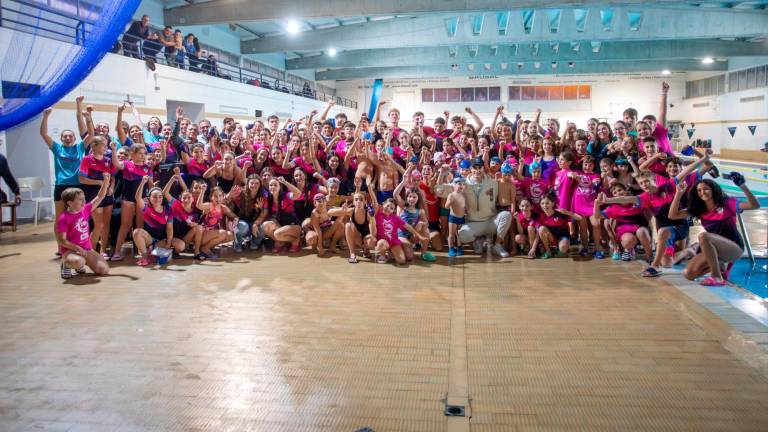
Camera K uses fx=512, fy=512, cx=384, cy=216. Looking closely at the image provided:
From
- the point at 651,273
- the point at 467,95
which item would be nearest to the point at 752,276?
the point at 651,273

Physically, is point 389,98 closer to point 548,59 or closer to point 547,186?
point 548,59

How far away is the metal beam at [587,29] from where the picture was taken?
15594 millimetres

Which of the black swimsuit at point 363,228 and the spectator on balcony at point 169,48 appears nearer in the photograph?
the black swimsuit at point 363,228

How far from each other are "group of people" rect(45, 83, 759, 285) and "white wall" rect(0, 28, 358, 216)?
288 centimetres

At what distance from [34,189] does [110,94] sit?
2794 millimetres

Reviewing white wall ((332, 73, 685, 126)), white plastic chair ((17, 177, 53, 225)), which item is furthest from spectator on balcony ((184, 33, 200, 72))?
white wall ((332, 73, 685, 126))

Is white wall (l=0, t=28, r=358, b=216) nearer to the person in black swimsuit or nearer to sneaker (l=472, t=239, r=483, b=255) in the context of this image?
the person in black swimsuit

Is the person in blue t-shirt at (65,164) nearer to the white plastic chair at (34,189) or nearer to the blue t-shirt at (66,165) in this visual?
the blue t-shirt at (66,165)

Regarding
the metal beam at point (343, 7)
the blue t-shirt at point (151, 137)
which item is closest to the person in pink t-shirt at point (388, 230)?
the blue t-shirt at point (151, 137)

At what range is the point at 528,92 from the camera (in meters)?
32.4

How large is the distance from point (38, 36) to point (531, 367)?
9.83 metres

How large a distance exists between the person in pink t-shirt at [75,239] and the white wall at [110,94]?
3725 mm

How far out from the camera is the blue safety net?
6.05 m

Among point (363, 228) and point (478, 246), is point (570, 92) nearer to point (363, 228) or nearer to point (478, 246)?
point (478, 246)
